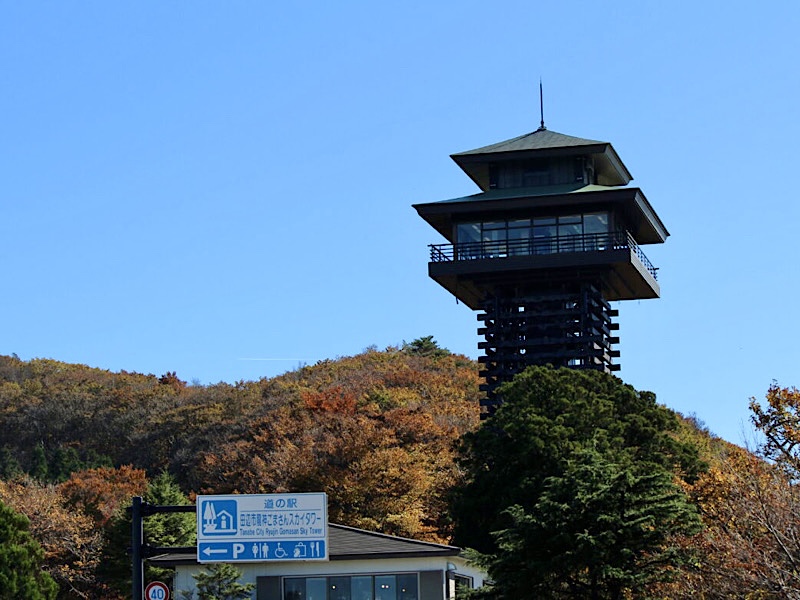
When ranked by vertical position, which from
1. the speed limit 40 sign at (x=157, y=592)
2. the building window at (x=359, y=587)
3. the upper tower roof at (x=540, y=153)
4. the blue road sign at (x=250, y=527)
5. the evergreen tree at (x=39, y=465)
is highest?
the upper tower roof at (x=540, y=153)

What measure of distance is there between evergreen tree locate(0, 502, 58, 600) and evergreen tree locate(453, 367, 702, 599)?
39.5ft

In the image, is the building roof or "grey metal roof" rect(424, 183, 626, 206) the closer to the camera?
the building roof

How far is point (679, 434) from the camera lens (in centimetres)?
4700

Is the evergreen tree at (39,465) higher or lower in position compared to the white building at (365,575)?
higher

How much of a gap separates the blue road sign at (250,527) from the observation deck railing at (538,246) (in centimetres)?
2791

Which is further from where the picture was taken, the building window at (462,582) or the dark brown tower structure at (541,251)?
the dark brown tower structure at (541,251)

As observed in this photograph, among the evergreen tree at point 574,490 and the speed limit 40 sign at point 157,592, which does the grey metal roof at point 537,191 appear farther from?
the speed limit 40 sign at point 157,592

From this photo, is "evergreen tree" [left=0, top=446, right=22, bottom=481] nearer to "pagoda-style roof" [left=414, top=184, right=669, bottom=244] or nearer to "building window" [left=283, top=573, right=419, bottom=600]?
"pagoda-style roof" [left=414, top=184, right=669, bottom=244]

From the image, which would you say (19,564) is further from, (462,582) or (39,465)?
(39,465)

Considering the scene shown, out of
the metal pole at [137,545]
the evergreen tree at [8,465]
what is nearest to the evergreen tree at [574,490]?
the metal pole at [137,545]

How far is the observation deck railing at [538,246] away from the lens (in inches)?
2058

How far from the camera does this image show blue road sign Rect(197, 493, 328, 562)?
84.0ft

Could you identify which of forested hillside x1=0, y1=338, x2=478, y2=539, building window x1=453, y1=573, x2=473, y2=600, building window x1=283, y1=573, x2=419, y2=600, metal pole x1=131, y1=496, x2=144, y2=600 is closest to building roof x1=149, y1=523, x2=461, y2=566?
building window x1=283, y1=573, x2=419, y2=600

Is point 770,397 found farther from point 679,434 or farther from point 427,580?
point 679,434
